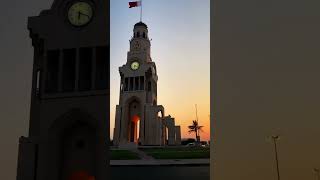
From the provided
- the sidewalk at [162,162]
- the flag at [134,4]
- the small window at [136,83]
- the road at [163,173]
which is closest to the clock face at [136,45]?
the small window at [136,83]

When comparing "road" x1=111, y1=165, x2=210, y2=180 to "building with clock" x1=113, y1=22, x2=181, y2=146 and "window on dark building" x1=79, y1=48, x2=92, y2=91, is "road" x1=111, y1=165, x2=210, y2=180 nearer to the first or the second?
"window on dark building" x1=79, y1=48, x2=92, y2=91

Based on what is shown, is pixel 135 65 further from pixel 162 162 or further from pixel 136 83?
pixel 162 162

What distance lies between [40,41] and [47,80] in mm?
535

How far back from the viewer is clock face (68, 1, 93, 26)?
4.50 meters

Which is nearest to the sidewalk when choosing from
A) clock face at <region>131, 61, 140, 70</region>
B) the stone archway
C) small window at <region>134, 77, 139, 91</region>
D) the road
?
the road

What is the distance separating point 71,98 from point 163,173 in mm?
5111

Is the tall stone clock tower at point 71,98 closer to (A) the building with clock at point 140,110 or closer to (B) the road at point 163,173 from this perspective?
(B) the road at point 163,173

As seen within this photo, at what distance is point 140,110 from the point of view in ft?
71.4

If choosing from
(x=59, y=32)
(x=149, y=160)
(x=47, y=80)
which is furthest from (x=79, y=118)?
(x=149, y=160)

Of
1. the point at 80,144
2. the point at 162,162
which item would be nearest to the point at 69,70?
the point at 80,144
